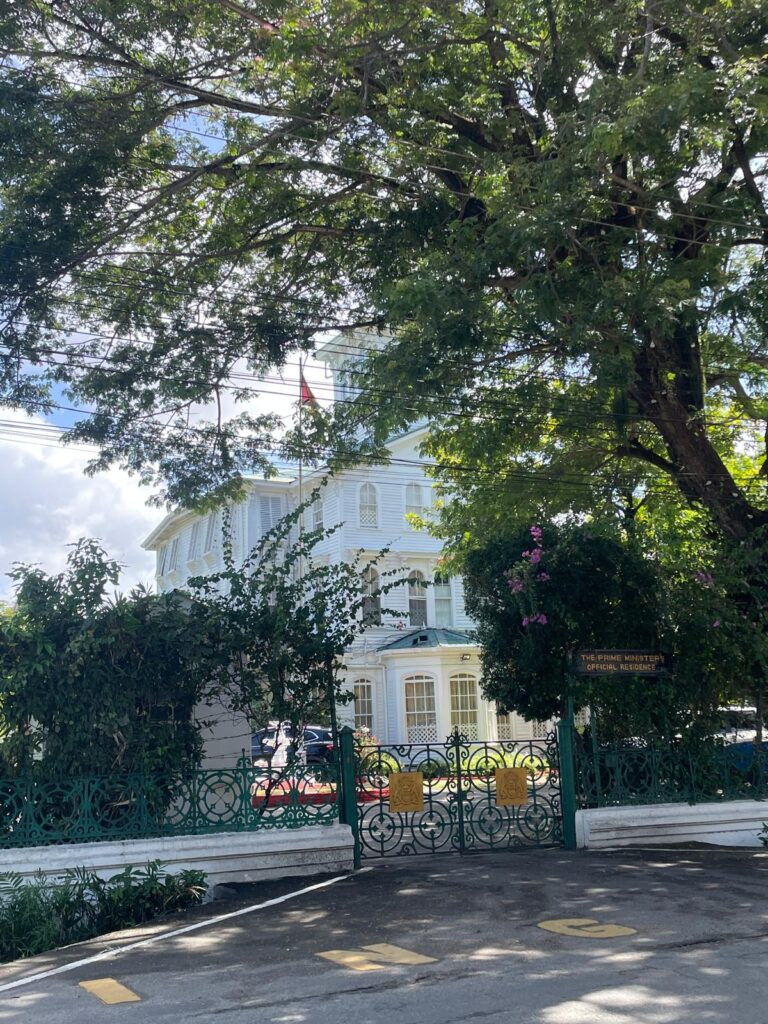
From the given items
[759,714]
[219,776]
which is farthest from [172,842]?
[759,714]

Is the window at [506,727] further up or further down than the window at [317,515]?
further down

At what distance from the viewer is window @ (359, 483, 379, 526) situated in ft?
113

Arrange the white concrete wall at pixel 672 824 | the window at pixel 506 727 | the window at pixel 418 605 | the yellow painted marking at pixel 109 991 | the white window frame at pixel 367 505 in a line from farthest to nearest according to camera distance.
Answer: the window at pixel 418 605 → the white window frame at pixel 367 505 → the window at pixel 506 727 → the white concrete wall at pixel 672 824 → the yellow painted marking at pixel 109 991

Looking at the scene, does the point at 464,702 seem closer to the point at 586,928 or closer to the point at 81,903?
the point at 81,903

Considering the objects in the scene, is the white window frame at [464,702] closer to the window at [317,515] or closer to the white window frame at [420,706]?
the white window frame at [420,706]

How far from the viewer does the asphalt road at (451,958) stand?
6.26m

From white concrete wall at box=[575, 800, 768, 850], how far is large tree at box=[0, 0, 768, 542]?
12.4 ft

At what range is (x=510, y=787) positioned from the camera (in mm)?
12680

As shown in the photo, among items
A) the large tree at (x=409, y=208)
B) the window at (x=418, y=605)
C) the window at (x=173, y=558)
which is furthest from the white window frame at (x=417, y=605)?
the large tree at (x=409, y=208)

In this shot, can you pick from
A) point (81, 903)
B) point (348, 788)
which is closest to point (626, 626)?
point (348, 788)

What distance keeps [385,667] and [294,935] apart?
25.4 metres

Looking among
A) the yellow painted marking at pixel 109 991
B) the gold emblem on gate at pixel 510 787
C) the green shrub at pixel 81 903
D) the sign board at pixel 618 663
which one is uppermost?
the sign board at pixel 618 663

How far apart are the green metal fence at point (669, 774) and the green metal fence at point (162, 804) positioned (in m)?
3.53

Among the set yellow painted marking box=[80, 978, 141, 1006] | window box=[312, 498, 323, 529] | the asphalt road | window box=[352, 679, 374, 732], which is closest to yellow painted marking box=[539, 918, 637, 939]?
the asphalt road
